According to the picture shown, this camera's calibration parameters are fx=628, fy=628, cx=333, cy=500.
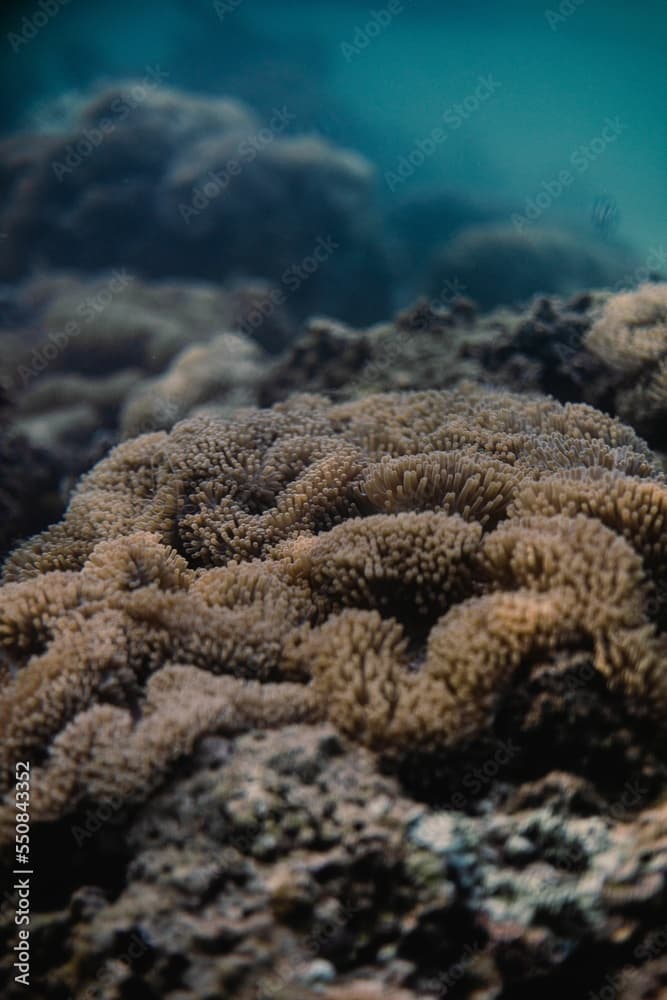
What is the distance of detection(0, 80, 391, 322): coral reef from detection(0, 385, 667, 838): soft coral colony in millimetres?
10536

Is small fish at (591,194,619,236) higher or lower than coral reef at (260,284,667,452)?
higher

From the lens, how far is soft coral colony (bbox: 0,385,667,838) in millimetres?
2051

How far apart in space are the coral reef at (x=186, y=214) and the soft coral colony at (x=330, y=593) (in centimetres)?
1054

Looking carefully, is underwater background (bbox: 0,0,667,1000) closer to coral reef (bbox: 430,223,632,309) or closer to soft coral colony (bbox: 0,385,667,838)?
soft coral colony (bbox: 0,385,667,838)

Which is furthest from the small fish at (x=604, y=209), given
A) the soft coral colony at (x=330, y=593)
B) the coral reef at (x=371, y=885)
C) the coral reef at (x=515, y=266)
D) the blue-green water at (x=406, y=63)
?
the coral reef at (x=371, y=885)

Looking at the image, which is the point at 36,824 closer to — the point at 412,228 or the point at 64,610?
the point at 64,610

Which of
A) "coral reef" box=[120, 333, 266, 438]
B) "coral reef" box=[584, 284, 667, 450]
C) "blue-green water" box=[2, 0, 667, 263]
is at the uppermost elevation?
"blue-green water" box=[2, 0, 667, 263]

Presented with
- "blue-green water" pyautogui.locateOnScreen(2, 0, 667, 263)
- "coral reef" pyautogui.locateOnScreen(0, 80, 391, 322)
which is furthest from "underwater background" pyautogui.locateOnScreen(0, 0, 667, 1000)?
"blue-green water" pyautogui.locateOnScreen(2, 0, 667, 263)

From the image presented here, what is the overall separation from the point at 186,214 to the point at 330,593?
518 inches

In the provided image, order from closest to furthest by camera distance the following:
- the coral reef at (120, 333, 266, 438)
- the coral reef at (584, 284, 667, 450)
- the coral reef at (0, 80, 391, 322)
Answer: the coral reef at (584, 284, 667, 450) < the coral reef at (120, 333, 266, 438) < the coral reef at (0, 80, 391, 322)

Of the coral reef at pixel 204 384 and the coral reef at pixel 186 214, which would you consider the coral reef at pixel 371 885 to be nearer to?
the coral reef at pixel 204 384

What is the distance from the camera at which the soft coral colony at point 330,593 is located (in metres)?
2.05

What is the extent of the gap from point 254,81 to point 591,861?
33058mm

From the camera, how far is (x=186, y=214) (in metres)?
13.5
